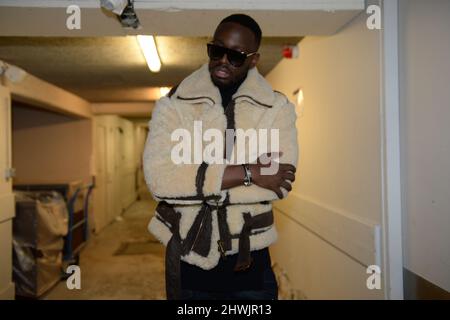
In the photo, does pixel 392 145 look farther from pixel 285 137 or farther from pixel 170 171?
pixel 170 171

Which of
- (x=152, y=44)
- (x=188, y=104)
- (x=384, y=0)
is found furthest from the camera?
(x=152, y=44)

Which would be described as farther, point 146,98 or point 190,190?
point 146,98

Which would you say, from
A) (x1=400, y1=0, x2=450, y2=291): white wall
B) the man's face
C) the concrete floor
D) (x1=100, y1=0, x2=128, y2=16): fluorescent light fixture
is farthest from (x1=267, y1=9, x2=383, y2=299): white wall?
the concrete floor

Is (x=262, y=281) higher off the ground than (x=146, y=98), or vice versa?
(x=146, y=98)

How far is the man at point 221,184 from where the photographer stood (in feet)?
3.92

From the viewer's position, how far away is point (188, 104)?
4.20 ft

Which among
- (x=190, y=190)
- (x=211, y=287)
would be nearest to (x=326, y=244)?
(x=211, y=287)

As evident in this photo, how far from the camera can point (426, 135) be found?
4.81ft

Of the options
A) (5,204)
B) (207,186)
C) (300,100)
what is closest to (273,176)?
(207,186)

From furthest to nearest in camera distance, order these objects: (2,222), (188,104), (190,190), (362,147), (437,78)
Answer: (2,222) < (362,147) < (437,78) < (188,104) < (190,190)

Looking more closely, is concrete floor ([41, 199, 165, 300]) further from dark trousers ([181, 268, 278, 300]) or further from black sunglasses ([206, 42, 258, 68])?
black sunglasses ([206, 42, 258, 68])

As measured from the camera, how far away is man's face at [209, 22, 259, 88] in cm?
128

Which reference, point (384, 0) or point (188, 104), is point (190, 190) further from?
point (384, 0)

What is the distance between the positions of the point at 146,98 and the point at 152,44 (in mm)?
3148
